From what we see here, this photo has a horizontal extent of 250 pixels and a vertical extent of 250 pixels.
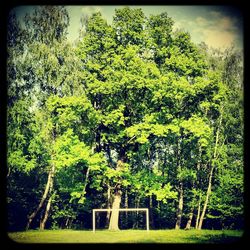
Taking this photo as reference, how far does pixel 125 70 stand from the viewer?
16141 mm

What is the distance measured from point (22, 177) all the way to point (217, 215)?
1453 centimetres

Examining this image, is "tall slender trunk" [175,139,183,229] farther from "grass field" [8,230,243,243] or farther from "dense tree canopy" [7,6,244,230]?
"grass field" [8,230,243,243]

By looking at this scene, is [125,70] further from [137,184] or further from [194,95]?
[137,184]

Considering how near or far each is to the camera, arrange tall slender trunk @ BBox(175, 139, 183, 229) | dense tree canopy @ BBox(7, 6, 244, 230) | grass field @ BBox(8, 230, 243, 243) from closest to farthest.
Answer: grass field @ BBox(8, 230, 243, 243) → dense tree canopy @ BBox(7, 6, 244, 230) → tall slender trunk @ BBox(175, 139, 183, 229)

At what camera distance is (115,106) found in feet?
56.0

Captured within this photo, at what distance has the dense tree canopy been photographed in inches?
647

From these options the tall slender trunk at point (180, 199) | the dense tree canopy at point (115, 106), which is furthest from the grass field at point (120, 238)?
the tall slender trunk at point (180, 199)

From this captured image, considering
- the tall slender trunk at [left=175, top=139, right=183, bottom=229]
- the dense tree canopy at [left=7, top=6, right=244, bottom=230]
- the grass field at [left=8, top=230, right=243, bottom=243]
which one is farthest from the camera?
the tall slender trunk at [left=175, top=139, right=183, bottom=229]

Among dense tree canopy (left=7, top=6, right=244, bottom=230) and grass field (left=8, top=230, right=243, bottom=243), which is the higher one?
dense tree canopy (left=7, top=6, right=244, bottom=230)

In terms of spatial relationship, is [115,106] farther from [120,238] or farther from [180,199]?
[180,199]

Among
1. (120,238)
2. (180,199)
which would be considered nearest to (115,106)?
(120,238)

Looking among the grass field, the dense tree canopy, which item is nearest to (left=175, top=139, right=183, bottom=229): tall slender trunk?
the dense tree canopy
